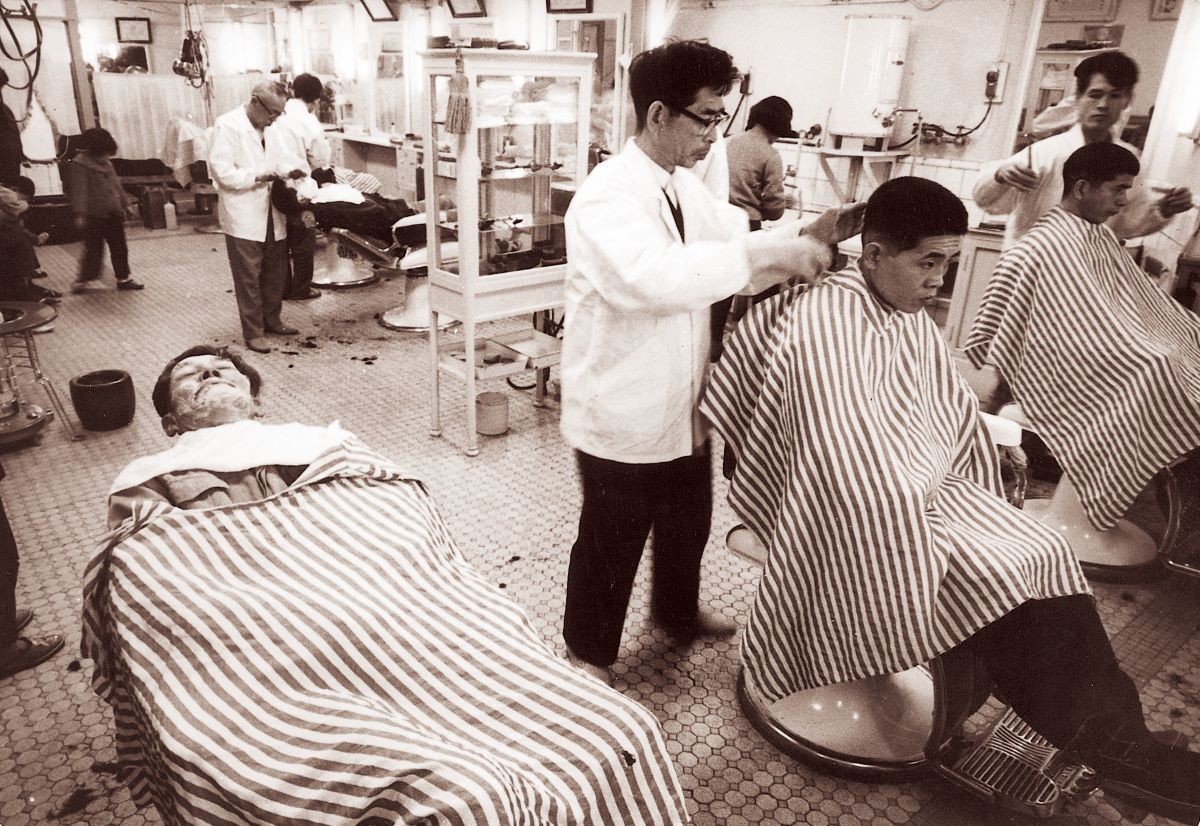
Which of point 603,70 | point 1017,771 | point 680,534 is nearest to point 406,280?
point 603,70

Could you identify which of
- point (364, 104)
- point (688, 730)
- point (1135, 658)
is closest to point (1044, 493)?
point (1135, 658)

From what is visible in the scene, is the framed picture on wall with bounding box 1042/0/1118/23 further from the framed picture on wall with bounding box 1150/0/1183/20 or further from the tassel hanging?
the tassel hanging

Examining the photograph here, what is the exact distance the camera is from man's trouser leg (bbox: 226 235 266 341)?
4.69 m

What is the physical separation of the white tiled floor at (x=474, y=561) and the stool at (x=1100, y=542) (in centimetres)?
7

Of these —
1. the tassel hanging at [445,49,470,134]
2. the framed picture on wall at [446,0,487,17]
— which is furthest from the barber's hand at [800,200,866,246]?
the framed picture on wall at [446,0,487,17]

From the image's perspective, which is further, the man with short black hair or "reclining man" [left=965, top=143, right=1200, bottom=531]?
the man with short black hair

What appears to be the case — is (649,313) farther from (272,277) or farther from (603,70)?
(603,70)

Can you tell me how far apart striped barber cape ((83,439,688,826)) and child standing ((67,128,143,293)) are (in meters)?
5.12

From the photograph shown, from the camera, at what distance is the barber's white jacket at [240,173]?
451 cm

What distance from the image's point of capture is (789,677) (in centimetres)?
183

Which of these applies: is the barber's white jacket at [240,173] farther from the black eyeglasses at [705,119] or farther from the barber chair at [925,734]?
the barber chair at [925,734]

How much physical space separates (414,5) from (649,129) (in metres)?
7.11

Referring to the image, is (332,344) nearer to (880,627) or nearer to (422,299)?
(422,299)

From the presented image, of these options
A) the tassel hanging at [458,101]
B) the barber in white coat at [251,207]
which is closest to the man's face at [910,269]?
the tassel hanging at [458,101]
